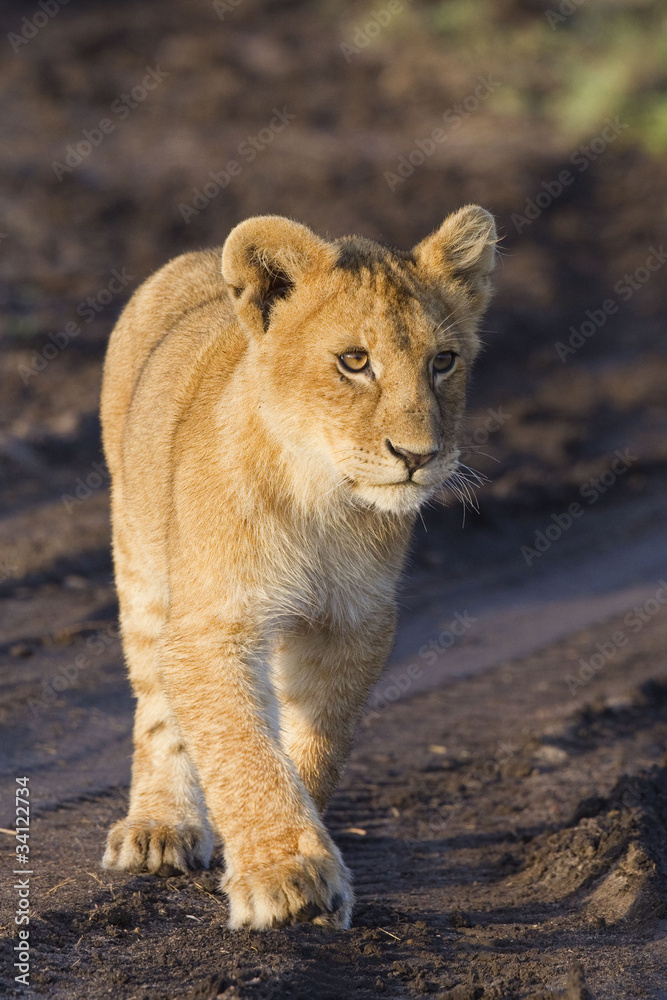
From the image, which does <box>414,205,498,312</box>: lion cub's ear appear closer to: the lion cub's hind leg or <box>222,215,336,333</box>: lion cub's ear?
<box>222,215,336,333</box>: lion cub's ear

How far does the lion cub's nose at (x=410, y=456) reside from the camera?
12.9 ft

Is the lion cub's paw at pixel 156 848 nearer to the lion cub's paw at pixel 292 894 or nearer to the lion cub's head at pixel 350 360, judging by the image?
the lion cub's paw at pixel 292 894

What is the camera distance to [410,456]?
395cm

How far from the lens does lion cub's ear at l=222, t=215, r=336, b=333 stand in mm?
4117

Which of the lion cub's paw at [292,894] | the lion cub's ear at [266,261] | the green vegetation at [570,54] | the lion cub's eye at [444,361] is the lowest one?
the lion cub's paw at [292,894]

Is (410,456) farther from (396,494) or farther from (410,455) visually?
(396,494)

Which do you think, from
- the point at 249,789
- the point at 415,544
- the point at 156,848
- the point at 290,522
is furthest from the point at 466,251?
the point at 415,544

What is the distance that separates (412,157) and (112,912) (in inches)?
583

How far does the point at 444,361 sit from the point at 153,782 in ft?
6.97

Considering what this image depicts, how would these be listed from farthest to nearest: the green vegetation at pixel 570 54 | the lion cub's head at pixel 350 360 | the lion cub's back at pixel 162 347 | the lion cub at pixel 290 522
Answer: the green vegetation at pixel 570 54
the lion cub's back at pixel 162 347
the lion cub's head at pixel 350 360
the lion cub at pixel 290 522

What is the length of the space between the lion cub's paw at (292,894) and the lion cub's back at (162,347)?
1.91 metres

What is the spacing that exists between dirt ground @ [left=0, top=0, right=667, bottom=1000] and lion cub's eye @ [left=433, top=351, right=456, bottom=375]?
6.37 ft

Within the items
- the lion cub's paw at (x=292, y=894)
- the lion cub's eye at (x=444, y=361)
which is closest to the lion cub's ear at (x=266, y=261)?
the lion cub's eye at (x=444, y=361)

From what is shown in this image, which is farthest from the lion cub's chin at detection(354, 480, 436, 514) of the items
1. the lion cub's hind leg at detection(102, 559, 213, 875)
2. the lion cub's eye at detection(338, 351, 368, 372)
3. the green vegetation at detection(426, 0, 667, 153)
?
the green vegetation at detection(426, 0, 667, 153)
